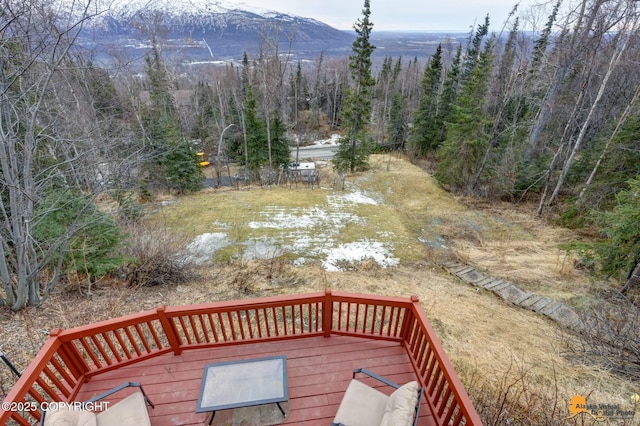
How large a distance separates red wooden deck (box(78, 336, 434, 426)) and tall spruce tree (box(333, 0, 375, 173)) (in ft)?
57.1

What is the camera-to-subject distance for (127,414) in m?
2.81

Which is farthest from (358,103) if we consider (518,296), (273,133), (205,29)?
(205,29)

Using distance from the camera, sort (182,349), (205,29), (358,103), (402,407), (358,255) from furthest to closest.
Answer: (205,29) → (358,103) → (358,255) → (182,349) → (402,407)

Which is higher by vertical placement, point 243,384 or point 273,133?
point 243,384

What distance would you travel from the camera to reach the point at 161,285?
21.9 ft

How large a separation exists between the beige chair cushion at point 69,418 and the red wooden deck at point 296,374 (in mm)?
610

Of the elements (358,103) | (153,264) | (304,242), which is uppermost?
(358,103)

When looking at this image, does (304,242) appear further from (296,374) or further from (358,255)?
(296,374)

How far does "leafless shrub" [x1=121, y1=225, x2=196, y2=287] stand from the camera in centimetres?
653

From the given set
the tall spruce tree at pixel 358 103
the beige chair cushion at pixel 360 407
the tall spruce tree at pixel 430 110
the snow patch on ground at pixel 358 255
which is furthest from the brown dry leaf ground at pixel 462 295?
the tall spruce tree at pixel 430 110

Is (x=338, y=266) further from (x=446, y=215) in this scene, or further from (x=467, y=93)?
(x=467, y=93)

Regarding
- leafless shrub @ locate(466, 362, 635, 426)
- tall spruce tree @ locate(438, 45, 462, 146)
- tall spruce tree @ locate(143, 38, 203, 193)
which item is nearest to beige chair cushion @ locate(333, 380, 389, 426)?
leafless shrub @ locate(466, 362, 635, 426)

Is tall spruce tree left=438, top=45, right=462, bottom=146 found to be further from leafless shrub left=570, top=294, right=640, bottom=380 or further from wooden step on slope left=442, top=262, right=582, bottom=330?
leafless shrub left=570, top=294, right=640, bottom=380

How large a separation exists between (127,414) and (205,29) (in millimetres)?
139205
